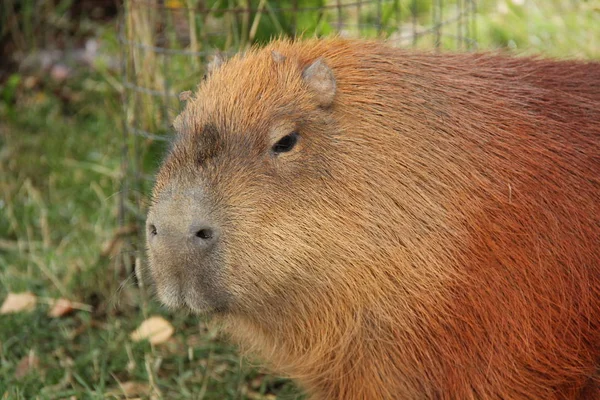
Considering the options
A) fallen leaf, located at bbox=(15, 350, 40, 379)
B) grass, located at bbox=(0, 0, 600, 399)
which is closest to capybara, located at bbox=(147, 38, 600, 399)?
grass, located at bbox=(0, 0, 600, 399)

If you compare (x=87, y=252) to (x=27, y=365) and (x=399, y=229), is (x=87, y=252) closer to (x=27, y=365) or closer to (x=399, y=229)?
(x=27, y=365)

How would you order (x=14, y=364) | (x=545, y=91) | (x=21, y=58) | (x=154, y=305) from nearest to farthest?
(x=545, y=91) → (x=14, y=364) → (x=154, y=305) → (x=21, y=58)

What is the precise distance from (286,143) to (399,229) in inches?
18.6

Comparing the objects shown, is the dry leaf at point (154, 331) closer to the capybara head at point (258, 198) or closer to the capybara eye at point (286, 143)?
the capybara head at point (258, 198)

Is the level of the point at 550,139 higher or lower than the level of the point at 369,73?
lower

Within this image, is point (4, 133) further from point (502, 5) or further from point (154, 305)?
point (502, 5)

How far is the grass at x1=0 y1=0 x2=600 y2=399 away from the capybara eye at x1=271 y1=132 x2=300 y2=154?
3.42 ft

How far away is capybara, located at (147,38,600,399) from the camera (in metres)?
2.82

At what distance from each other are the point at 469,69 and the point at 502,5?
16.2 feet

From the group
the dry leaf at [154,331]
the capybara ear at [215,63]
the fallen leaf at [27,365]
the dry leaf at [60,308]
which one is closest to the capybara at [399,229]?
the capybara ear at [215,63]

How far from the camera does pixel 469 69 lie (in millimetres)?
3127

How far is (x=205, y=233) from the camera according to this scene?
2.72m

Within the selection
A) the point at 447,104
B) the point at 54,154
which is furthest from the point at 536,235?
the point at 54,154

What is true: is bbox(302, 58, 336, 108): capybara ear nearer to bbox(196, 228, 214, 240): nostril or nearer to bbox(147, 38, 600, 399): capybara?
bbox(147, 38, 600, 399): capybara
